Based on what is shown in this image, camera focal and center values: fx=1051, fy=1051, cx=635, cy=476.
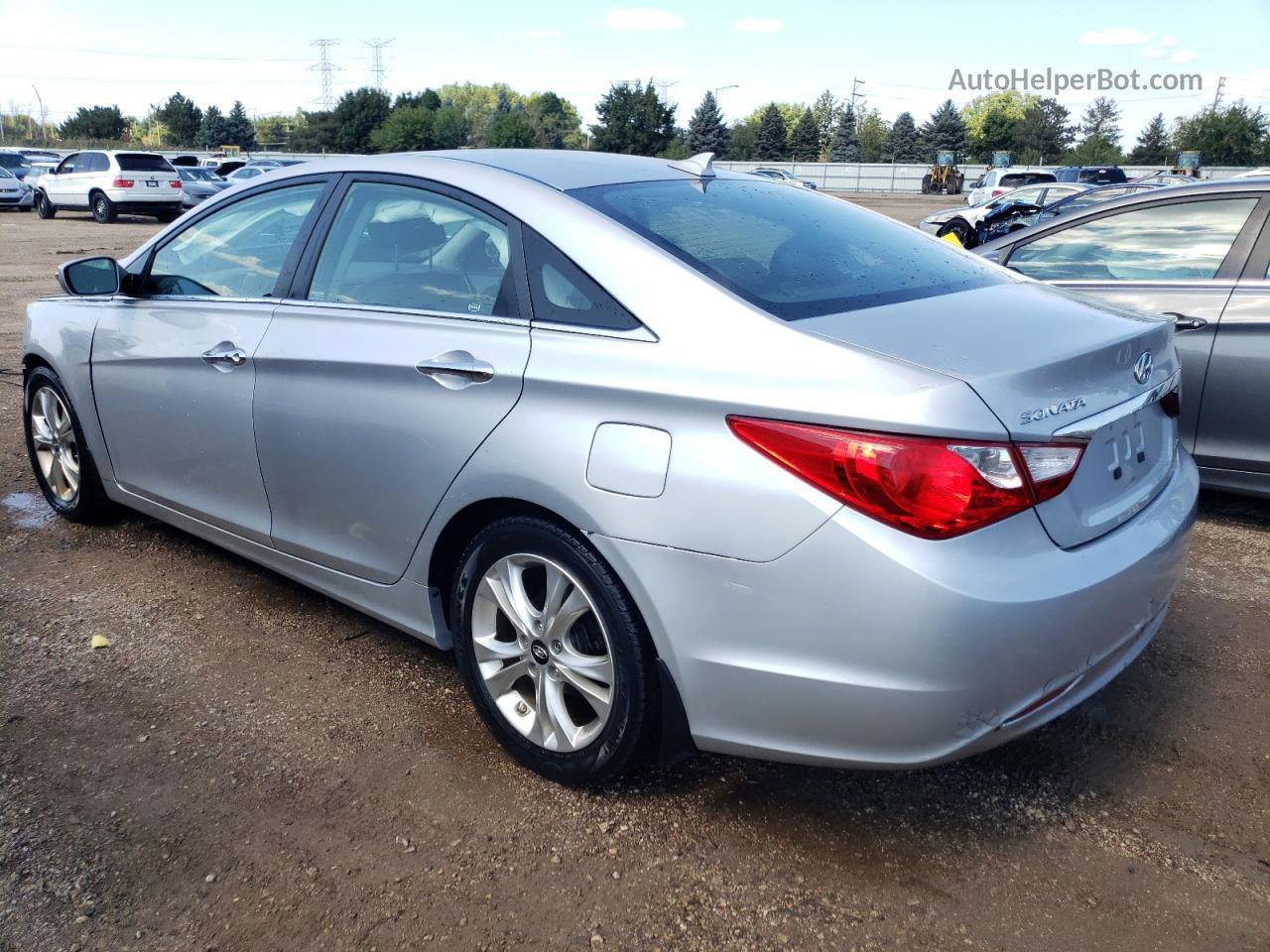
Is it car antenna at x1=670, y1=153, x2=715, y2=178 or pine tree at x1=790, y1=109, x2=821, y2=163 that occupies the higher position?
pine tree at x1=790, y1=109, x2=821, y2=163

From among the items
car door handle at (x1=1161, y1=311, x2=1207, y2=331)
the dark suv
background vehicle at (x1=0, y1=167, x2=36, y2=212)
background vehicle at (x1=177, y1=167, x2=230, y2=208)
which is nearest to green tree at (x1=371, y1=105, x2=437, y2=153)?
background vehicle at (x1=177, y1=167, x2=230, y2=208)

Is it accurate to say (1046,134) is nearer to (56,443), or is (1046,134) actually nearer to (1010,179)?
(1010,179)

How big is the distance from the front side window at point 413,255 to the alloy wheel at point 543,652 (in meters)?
0.70

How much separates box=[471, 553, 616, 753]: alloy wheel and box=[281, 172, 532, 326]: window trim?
2.17 ft

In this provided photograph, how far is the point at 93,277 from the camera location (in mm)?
3963

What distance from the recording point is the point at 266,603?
3.85 metres

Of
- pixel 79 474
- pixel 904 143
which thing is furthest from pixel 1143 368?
pixel 904 143

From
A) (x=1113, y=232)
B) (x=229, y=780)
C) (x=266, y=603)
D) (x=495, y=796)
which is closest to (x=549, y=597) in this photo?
(x=495, y=796)

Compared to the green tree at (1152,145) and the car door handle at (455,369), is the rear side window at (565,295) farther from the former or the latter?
the green tree at (1152,145)

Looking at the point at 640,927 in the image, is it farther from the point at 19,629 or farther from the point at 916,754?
the point at 19,629

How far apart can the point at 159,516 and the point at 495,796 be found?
210 cm

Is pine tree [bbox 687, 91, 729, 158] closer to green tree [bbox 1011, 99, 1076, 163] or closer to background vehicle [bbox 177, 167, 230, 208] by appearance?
green tree [bbox 1011, 99, 1076, 163]

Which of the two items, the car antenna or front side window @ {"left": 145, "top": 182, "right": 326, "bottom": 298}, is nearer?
the car antenna

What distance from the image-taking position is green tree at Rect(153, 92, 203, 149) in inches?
3430
